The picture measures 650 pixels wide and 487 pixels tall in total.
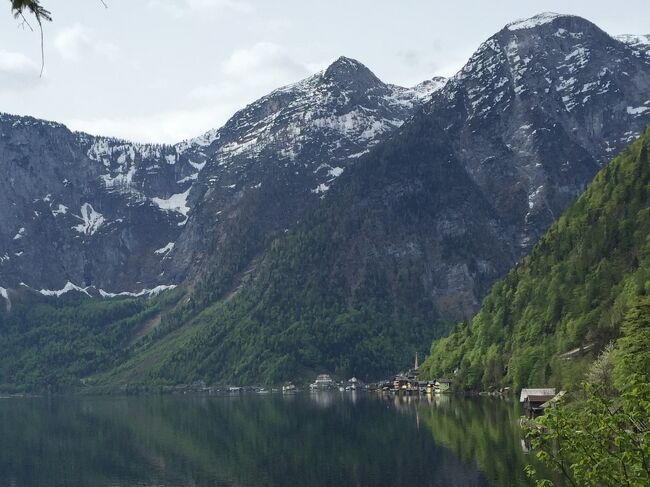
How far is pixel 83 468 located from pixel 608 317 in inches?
3789

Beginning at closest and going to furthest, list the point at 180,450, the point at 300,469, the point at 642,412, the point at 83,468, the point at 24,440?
the point at 642,412
the point at 300,469
the point at 83,468
the point at 180,450
the point at 24,440

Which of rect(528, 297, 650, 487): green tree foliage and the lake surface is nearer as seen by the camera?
rect(528, 297, 650, 487): green tree foliage

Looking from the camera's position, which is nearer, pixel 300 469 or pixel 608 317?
pixel 300 469

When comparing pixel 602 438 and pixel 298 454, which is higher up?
pixel 602 438

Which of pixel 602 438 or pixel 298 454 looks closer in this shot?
pixel 602 438

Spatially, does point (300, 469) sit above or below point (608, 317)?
below

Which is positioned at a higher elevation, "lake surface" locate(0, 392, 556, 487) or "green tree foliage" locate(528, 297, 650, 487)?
"green tree foliage" locate(528, 297, 650, 487)

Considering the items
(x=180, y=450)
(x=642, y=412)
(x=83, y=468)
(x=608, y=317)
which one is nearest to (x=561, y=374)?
(x=608, y=317)

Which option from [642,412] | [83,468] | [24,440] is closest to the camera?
[642,412]

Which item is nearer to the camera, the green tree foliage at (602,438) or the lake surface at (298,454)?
the green tree foliage at (602,438)

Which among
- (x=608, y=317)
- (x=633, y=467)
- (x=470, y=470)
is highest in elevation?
(x=608, y=317)

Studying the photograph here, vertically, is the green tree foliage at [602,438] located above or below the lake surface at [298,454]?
above

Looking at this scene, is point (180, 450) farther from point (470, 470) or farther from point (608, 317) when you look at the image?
point (608, 317)

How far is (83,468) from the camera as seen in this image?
480ft
